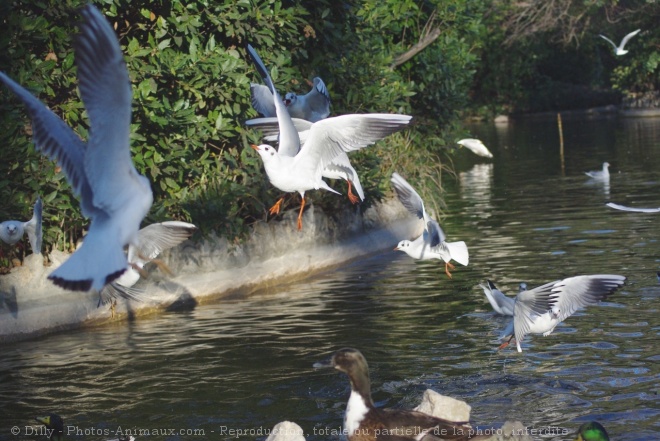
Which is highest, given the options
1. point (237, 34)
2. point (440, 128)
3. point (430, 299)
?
point (237, 34)

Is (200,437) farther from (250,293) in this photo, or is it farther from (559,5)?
(559,5)

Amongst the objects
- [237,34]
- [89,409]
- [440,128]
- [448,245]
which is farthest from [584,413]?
[440,128]

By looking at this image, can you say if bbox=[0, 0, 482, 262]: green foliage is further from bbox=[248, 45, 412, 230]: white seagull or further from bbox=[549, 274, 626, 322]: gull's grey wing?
bbox=[549, 274, 626, 322]: gull's grey wing

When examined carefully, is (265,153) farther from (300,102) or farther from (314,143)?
(300,102)

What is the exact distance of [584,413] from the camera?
714cm

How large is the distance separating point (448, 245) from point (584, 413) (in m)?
4.26

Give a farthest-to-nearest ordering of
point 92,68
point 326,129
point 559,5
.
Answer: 1. point 559,5
2. point 326,129
3. point 92,68

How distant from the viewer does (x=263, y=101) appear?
1079 centimetres

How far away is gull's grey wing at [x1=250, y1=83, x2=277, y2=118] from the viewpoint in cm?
1075

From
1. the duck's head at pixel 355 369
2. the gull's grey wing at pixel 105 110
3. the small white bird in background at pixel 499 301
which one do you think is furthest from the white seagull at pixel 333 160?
the duck's head at pixel 355 369

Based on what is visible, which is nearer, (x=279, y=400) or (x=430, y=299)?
(x=279, y=400)

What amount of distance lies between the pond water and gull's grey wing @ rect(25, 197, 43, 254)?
926mm

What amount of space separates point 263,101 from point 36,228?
2562 mm

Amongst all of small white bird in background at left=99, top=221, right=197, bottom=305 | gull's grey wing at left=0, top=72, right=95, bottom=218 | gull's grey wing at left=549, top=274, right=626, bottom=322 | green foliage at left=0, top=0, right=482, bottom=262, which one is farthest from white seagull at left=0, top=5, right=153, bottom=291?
green foliage at left=0, top=0, right=482, bottom=262
